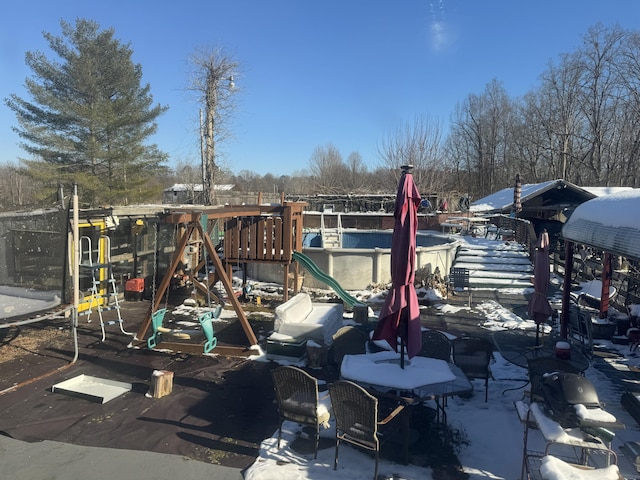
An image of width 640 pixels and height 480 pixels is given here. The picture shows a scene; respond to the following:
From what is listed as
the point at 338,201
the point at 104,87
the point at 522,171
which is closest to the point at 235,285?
the point at 104,87

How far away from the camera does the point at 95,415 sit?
5.72 metres

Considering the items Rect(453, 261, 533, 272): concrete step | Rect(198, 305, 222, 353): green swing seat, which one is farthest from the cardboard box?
Rect(453, 261, 533, 272): concrete step

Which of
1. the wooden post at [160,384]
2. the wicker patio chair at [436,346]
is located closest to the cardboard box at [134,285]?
the wooden post at [160,384]

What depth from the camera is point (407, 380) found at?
500 cm

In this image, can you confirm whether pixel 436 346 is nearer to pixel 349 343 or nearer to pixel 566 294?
pixel 349 343

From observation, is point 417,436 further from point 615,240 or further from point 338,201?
point 338,201

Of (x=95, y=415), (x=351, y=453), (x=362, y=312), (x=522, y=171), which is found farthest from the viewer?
(x=522, y=171)

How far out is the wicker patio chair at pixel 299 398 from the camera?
472cm

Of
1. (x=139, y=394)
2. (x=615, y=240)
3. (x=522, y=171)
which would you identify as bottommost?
(x=139, y=394)

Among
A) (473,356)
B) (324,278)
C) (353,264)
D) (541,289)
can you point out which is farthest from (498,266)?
(473,356)

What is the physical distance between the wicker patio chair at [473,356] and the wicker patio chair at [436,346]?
16 cm

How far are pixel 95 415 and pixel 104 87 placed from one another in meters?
20.3

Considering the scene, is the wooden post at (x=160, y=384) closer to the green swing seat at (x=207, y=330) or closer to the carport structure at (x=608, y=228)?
the green swing seat at (x=207, y=330)

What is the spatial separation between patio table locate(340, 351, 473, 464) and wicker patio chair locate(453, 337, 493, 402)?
34.9 inches
